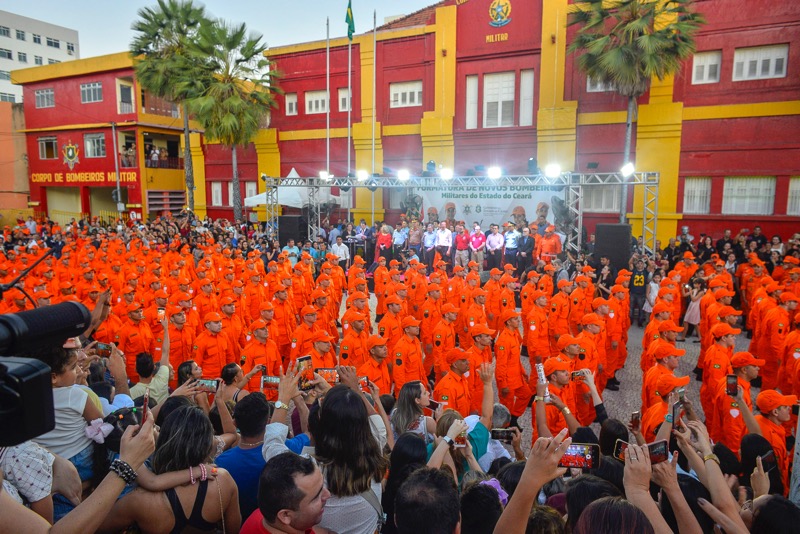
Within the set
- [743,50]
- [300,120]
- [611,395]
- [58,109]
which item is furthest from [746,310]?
[58,109]

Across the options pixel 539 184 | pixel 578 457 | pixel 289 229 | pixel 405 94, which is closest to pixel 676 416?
pixel 578 457

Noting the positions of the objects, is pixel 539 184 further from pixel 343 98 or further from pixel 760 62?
pixel 343 98

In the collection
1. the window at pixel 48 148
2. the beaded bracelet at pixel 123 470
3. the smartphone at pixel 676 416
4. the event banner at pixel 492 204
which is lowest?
the smartphone at pixel 676 416

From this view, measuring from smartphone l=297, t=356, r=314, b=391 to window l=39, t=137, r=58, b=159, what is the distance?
38256 mm

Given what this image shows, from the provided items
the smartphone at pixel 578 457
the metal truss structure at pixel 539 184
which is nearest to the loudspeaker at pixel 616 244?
the metal truss structure at pixel 539 184

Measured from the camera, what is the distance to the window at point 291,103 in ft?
86.0

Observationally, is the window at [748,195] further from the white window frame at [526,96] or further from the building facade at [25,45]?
the building facade at [25,45]

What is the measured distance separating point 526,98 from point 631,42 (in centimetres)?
483

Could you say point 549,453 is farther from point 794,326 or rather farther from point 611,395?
point 794,326

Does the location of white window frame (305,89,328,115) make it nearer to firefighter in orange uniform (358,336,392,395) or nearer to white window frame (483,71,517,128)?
white window frame (483,71,517,128)

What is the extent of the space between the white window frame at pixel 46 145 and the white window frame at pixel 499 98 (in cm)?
2981

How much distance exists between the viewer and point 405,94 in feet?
77.9

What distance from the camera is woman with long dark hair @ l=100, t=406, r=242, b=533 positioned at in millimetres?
2590

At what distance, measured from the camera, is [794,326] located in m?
8.30
